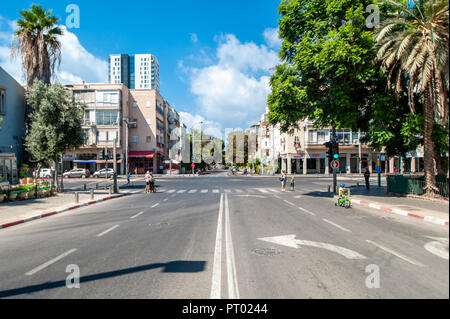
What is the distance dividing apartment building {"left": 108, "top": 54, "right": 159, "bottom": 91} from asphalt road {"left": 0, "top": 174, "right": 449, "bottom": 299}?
192404 millimetres

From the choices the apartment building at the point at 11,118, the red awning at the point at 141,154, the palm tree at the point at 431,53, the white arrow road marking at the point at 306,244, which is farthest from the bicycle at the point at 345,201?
the red awning at the point at 141,154

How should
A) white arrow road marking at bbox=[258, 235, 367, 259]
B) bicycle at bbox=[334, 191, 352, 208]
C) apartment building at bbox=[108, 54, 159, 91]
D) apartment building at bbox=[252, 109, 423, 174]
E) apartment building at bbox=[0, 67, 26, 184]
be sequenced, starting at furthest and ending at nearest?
1. apartment building at bbox=[108, 54, 159, 91]
2. apartment building at bbox=[252, 109, 423, 174]
3. apartment building at bbox=[0, 67, 26, 184]
4. bicycle at bbox=[334, 191, 352, 208]
5. white arrow road marking at bbox=[258, 235, 367, 259]

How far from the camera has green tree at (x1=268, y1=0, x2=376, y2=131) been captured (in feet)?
48.7

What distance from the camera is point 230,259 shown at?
5.70 meters

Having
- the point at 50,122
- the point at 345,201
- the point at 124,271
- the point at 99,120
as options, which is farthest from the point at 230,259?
the point at 99,120

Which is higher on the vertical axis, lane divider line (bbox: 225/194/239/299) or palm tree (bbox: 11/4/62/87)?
palm tree (bbox: 11/4/62/87)

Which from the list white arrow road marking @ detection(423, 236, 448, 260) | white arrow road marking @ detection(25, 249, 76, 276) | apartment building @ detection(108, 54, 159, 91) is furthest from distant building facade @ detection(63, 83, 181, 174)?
apartment building @ detection(108, 54, 159, 91)

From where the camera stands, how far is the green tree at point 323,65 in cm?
1484

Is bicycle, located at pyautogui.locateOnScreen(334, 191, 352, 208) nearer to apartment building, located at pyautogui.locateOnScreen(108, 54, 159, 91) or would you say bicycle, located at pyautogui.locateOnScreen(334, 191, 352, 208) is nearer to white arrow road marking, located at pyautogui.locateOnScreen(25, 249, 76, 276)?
white arrow road marking, located at pyautogui.locateOnScreen(25, 249, 76, 276)

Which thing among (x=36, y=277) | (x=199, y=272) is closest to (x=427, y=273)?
(x=199, y=272)

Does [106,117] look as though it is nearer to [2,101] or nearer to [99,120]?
[99,120]

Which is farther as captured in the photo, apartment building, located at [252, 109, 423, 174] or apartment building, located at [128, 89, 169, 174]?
apartment building, located at [128, 89, 169, 174]

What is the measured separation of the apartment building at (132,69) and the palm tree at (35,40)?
172112mm
